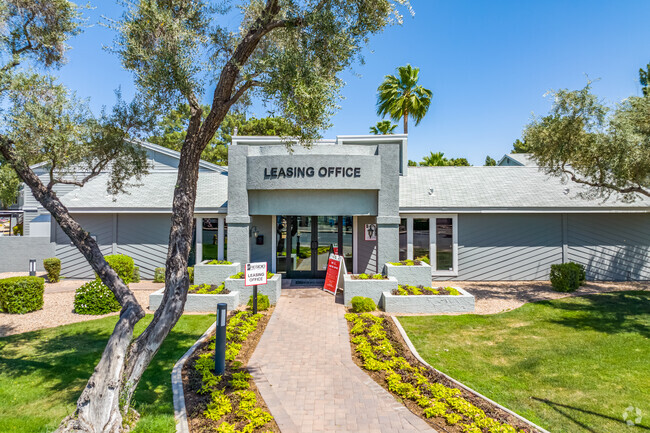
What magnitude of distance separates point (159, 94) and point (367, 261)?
386 inches

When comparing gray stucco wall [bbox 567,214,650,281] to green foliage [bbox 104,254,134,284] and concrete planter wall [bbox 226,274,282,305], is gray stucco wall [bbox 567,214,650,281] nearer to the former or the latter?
concrete planter wall [bbox 226,274,282,305]

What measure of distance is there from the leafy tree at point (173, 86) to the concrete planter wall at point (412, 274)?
21.2 feet

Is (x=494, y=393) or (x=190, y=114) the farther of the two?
(x=190, y=114)

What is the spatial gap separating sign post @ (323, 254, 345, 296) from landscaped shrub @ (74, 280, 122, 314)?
616 centimetres

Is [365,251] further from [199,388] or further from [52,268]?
[52,268]

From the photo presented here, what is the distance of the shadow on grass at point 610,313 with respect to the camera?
8844 millimetres

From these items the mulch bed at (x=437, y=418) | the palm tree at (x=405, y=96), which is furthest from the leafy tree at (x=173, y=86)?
the palm tree at (x=405, y=96)

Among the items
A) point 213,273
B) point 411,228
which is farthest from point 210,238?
point 411,228

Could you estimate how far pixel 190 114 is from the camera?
6.27 meters

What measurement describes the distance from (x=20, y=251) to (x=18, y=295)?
381 inches

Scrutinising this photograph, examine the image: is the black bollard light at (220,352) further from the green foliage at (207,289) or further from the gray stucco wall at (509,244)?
the gray stucco wall at (509,244)

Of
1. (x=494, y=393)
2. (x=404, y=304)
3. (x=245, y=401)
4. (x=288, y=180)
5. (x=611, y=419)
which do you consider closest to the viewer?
(x=611, y=419)

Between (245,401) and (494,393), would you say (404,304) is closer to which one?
(494,393)

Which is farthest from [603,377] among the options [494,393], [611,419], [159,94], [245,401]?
[159,94]
